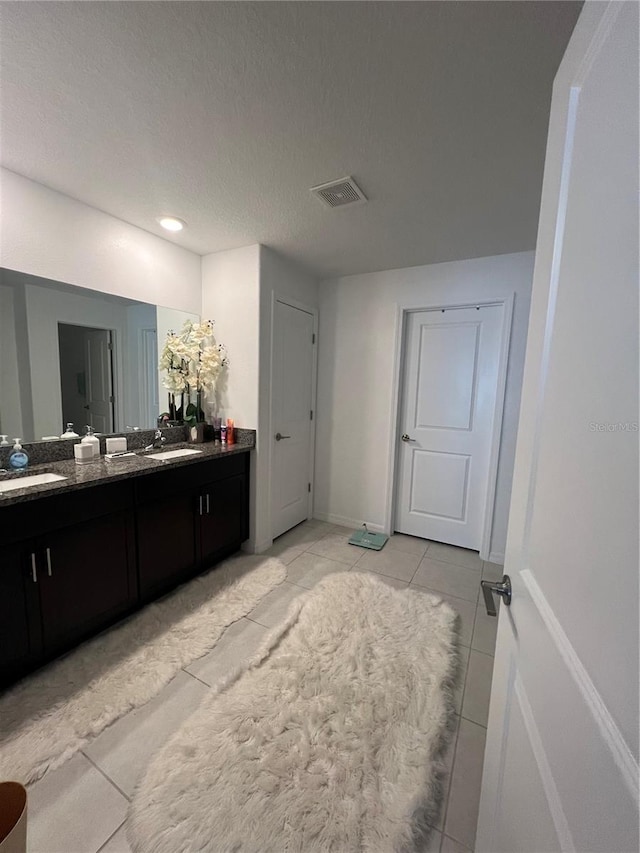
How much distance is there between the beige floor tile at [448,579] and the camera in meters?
2.31

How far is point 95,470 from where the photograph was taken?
1.81 meters

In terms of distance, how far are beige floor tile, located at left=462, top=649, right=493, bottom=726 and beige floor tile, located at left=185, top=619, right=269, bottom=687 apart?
1032 millimetres

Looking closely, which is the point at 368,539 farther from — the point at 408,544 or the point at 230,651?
the point at 230,651

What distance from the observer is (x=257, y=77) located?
1.16 meters

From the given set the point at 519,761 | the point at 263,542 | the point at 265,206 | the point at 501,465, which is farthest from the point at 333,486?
the point at 519,761

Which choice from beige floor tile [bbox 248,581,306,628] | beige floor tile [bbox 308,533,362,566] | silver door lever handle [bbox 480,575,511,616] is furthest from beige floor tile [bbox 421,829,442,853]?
beige floor tile [bbox 308,533,362,566]

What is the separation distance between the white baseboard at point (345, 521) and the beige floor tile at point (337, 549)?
26 cm

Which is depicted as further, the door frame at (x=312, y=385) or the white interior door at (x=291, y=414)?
the white interior door at (x=291, y=414)

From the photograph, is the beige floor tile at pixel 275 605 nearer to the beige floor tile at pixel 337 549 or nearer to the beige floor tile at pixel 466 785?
the beige floor tile at pixel 337 549

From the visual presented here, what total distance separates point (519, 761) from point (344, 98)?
6.55ft

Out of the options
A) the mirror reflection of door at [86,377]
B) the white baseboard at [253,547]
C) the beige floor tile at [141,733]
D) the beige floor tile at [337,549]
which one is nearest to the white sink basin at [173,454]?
the mirror reflection of door at [86,377]

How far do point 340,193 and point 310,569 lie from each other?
246 centimetres

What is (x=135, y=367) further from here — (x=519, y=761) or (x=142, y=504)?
(x=519, y=761)

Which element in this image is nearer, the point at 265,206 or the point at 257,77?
the point at 257,77
